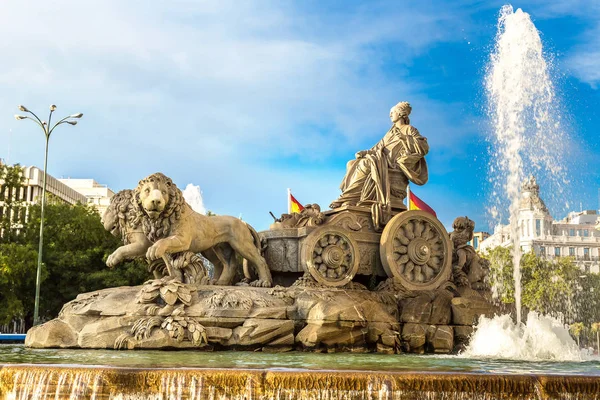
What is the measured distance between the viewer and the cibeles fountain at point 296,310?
8.17 meters

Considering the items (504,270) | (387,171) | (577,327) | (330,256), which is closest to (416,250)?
(387,171)

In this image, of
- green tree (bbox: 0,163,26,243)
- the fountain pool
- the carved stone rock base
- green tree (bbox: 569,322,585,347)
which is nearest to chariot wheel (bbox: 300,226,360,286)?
the carved stone rock base

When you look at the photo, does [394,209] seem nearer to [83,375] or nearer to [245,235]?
[245,235]

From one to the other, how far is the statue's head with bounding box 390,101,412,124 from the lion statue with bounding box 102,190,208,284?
5.96m

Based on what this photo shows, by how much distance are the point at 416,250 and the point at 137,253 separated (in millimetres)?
5620

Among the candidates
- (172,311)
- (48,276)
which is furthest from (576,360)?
(48,276)

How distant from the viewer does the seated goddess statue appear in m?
16.4

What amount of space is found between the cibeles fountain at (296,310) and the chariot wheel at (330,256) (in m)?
Result: 0.03

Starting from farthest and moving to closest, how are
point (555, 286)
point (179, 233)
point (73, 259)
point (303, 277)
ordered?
point (555, 286) < point (73, 259) < point (303, 277) < point (179, 233)

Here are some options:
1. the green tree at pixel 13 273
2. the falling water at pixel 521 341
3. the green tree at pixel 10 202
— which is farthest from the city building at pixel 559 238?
the falling water at pixel 521 341

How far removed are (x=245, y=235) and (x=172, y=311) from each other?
2.68 m

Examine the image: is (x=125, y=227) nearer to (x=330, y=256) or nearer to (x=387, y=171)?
(x=330, y=256)

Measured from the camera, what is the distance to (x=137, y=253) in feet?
46.9

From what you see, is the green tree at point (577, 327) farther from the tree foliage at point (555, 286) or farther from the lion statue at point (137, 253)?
the lion statue at point (137, 253)
